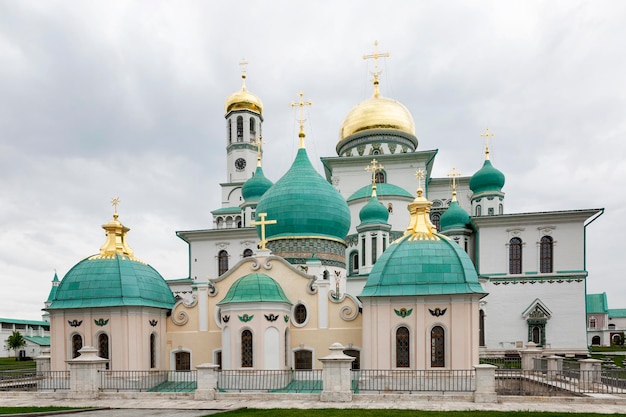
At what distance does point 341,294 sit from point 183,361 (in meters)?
6.08

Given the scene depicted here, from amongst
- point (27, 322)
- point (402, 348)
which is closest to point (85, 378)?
point (402, 348)

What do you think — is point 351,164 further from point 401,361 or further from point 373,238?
point 401,361

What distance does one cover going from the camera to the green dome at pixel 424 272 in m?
15.5

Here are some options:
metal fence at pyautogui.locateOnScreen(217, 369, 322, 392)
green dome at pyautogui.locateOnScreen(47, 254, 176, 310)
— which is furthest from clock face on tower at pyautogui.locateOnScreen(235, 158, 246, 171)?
metal fence at pyautogui.locateOnScreen(217, 369, 322, 392)

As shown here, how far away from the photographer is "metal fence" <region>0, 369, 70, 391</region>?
16.6 meters

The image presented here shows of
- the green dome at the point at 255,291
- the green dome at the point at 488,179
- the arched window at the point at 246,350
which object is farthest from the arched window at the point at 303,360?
the green dome at the point at 488,179

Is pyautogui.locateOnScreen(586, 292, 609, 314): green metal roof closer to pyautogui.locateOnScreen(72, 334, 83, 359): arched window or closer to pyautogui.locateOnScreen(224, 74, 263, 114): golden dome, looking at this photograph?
pyautogui.locateOnScreen(224, 74, 263, 114): golden dome

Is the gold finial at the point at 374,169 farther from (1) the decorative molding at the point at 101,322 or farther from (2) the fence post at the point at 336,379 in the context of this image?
(2) the fence post at the point at 336,379

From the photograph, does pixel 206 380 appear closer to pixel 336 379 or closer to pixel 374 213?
pixel 336 379

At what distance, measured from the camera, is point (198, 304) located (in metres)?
18.2

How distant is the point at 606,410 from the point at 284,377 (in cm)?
879

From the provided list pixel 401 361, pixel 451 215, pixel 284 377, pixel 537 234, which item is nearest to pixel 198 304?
pixel 284 377

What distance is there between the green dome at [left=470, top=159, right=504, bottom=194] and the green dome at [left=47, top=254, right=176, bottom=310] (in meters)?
21.0

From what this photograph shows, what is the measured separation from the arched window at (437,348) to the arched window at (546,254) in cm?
1527
